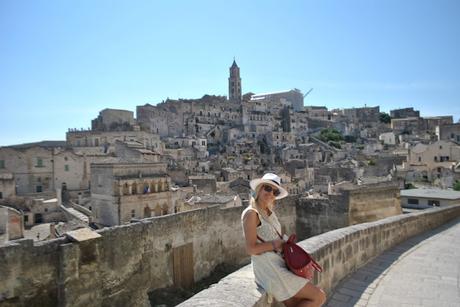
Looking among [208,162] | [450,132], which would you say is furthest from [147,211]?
[450,132]

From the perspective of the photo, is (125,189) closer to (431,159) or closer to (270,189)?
(270,189)

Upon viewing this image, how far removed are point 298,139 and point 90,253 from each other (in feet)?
283

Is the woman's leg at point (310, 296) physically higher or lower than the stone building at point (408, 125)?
lower

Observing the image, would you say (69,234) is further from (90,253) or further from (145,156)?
(145,156)

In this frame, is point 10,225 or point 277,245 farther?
point 10,225

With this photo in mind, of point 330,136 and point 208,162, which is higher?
point 330,136

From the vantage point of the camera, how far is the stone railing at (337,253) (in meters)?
3.41

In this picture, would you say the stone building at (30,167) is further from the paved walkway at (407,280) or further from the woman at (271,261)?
the woman at (271,261)

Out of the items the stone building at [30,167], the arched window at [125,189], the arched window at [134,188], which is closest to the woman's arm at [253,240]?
the arched window at [125,189]

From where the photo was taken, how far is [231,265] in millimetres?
12703

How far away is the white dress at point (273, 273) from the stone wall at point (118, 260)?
5.95 metres

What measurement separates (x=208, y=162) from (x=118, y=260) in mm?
50137

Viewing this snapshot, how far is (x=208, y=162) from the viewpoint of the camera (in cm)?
5928

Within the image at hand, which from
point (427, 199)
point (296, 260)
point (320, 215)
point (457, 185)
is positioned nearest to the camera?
point (296, 260)
